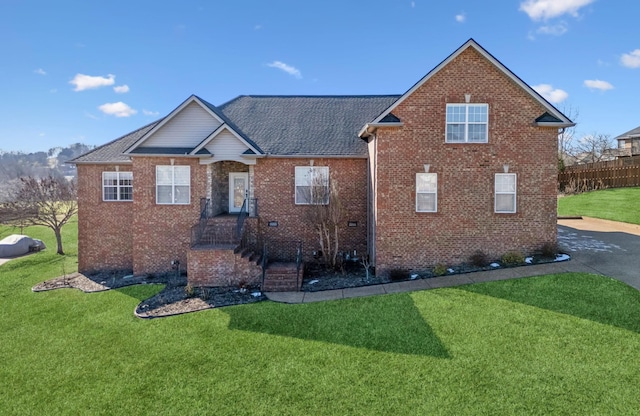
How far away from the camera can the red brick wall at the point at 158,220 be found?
583 inches

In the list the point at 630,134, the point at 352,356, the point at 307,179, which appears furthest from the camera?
the point at 630,134

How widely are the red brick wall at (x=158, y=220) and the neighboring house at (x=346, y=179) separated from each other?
0.04 metres

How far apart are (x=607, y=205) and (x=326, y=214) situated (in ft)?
72.0

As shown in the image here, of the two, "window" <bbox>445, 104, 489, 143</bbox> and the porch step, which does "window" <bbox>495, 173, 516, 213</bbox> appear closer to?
"window" <bbox>445, 104, 489, 143</bbox>

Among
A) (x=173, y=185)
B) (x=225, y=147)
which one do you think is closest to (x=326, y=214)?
(x=225, y=147)

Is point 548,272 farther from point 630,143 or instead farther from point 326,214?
point 630,143

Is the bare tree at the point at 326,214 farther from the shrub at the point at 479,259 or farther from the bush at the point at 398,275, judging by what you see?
the shrub at the point at 479,259

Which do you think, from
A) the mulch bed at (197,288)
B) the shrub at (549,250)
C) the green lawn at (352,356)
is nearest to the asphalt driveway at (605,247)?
the shrub at (549,250)

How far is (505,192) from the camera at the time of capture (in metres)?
13.1

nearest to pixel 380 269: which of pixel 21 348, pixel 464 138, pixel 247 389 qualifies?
pixel 464 138

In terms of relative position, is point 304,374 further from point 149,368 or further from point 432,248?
point 432,248

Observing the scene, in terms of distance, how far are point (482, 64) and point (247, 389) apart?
12970 mm

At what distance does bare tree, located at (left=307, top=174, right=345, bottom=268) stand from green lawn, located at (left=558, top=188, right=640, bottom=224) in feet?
56.8

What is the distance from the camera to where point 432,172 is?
1309cm
